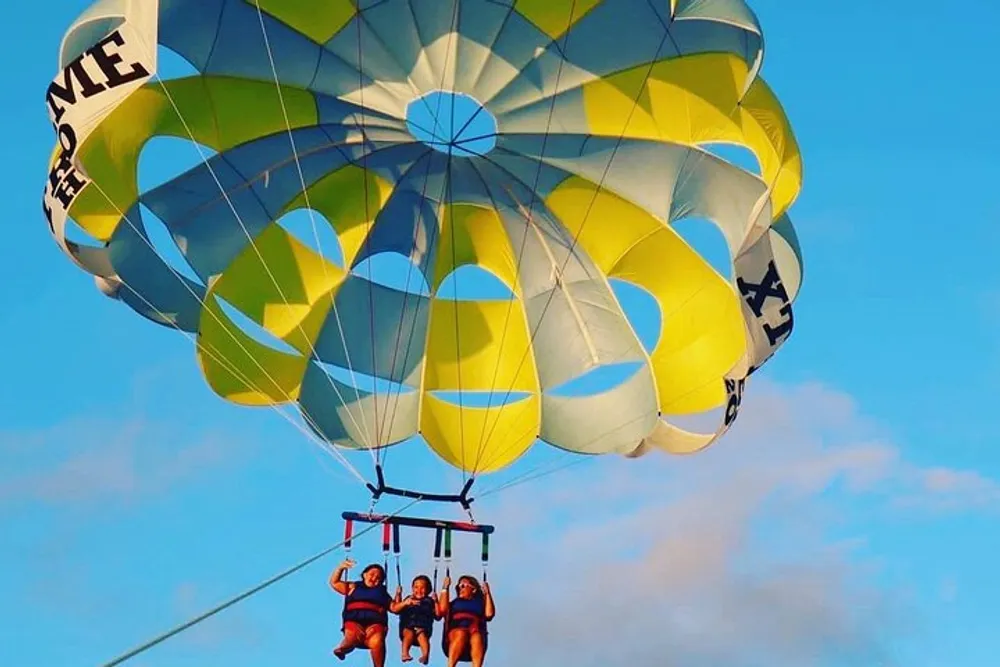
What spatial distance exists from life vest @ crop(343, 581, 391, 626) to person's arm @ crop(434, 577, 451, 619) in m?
0.44

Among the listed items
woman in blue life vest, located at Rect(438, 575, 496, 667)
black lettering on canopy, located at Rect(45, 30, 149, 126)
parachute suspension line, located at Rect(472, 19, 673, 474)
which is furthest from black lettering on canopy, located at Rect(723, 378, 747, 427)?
black lettering on canopy, located at Rect(45, 30, 149, 126)

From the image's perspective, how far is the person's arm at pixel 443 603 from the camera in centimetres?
1451

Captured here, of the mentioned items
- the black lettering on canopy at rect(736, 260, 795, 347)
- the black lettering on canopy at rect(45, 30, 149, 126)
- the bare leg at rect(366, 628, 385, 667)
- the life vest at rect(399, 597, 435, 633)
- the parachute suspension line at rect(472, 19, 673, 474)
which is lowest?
the bare leg at rect(366, 628, 385, 667)

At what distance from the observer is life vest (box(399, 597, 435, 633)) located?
1443 centimetres

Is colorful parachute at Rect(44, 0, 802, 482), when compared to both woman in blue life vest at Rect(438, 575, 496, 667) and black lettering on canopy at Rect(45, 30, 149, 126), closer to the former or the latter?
black lettering on canopy at Rect(45, 30, 149, 126)

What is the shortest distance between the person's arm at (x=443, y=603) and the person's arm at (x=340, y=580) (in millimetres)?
778

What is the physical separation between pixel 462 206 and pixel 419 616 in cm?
430

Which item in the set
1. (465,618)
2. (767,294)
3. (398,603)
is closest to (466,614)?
(465,618)

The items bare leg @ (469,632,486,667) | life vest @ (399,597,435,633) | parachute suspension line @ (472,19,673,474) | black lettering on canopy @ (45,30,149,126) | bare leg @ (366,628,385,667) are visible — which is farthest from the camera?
parachute suspension line @ (472,19,673,474)

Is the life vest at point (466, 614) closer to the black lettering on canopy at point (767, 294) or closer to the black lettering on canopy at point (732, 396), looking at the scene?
the black lettering on canopy at point (732, 396)

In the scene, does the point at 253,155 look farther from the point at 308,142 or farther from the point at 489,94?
the point at 489,94

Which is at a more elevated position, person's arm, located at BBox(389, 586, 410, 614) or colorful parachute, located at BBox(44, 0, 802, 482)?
colorful parachute, located at BBox(44, 0, 802, 482)

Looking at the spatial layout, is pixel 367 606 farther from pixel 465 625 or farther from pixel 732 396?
pixel 732 396

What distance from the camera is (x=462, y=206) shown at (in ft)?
54.5
